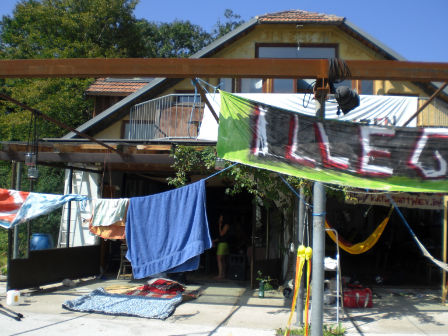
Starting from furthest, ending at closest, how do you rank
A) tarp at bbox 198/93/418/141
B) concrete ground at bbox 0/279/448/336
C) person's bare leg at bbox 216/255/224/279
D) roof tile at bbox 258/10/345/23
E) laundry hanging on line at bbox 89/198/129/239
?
roof tile at bbox 258/10/345/23 → person's bare leg at bbox 216/255/224/279 → tarp at bbox 198/93/418/141 → laundry hanging on line at bbox 89/198/129/239 → concrete ground at bbox 0/279/448/336

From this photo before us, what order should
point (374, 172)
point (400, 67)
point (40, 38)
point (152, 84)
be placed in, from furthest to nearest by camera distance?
point (40, 38) < point (152, 84) < point (400, 67) < point (374, 172)

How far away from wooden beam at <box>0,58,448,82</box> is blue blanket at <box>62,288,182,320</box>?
454 cm

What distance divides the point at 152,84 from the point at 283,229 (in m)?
6.20

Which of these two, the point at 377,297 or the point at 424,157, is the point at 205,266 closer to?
the point at 377,297

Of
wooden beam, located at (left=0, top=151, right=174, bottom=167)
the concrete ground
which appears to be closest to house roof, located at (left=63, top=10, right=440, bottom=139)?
wooden beam, located at (left=0, top=151, right=174, bottom=167)

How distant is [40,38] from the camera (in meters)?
24.1

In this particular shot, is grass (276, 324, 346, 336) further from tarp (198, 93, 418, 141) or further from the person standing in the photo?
tarp (198, 93, 418, 141)

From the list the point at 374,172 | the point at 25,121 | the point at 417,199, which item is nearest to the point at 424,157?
the point at 374,172

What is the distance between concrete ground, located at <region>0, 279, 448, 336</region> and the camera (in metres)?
7.11

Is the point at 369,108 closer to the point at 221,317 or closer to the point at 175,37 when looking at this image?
the point at 221,317

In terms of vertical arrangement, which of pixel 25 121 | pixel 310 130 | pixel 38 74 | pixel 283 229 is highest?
pixel 25 121

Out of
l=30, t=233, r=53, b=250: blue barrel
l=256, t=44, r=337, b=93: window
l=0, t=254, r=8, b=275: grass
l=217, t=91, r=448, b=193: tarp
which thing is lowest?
l=0, t=254, r=8, b=275: grass

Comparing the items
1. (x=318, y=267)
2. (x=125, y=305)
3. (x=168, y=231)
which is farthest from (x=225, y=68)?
(x=125, y=305)

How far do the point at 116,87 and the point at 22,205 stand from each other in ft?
30.9
